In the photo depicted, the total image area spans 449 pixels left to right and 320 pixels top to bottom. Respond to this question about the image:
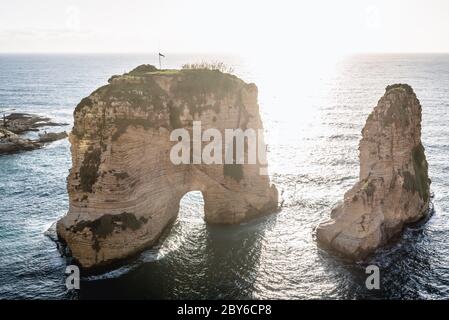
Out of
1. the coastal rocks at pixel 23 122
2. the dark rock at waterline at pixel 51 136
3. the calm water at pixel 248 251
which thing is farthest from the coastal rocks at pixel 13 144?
the coastal rocks at pixel 23 122

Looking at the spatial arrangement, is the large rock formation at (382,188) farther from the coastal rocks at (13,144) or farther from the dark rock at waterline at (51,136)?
the dark rock at waterline at (51,136)

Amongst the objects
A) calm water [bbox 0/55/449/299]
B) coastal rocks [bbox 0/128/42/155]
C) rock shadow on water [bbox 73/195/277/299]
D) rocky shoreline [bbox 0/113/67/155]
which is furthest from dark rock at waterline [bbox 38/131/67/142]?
rock shadow on water [bbox 73/195/277/299]

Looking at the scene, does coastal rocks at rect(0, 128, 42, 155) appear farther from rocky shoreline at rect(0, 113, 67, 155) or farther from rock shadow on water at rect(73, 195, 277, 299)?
rock shadow on water at rect(73, 195, 277, 299)

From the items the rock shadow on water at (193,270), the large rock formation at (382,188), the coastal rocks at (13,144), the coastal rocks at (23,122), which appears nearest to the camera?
the rock shadow on water at (193,270)

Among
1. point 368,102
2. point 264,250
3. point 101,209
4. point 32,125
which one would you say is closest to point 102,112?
point 101,209

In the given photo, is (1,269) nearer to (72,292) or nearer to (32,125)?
(72,292)

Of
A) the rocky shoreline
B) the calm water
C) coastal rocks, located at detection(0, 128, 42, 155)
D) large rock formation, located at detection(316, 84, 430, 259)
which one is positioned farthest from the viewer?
the rocky shoreline
